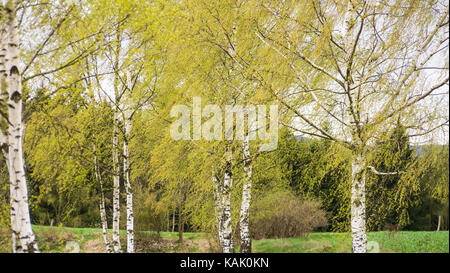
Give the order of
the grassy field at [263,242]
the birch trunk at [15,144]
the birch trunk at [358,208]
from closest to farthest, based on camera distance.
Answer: the birch trunk at [15,144] < the birch trunk at [358,208] < the grassy field at [263,242]

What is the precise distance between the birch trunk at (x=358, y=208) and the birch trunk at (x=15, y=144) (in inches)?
153

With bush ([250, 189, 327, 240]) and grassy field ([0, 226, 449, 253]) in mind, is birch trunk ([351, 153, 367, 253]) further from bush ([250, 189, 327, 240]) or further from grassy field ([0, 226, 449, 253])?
bush ([250, 189, 327, 240])

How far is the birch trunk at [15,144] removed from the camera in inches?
135

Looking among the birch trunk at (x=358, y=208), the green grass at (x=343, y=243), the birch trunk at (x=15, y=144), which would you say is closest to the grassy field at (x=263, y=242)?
the green grass at (x=343, y=243)

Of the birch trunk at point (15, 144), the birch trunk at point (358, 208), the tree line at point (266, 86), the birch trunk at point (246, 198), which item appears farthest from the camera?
the birch trunk at point (246, 198)

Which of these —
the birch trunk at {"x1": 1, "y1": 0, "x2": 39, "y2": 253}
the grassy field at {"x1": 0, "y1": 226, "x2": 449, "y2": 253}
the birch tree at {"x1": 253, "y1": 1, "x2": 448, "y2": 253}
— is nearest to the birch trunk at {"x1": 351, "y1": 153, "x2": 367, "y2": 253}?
the birch tree at {"x1": 253, "y1": 1, "x2": 448, "y2": 253}

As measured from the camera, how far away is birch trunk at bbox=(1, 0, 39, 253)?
3422 mm

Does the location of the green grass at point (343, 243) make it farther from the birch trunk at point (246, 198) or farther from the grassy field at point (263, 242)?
the birch trunk at point (246, 198)

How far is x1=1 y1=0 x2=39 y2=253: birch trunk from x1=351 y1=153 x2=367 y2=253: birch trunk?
3885mm

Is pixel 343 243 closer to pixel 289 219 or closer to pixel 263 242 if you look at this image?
pixel 289 219

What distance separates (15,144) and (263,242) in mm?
10980

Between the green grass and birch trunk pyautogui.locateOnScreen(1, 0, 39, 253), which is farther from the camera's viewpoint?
the green grass
